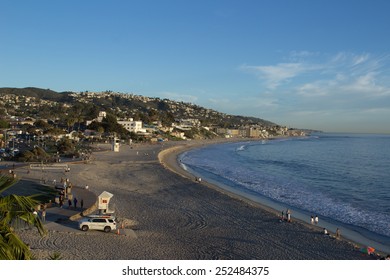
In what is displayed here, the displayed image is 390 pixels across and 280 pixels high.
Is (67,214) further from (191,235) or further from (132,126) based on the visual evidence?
(132,126)

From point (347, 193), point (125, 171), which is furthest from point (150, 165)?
point (347, 193)

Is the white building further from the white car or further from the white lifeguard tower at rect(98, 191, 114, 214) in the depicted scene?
the white car

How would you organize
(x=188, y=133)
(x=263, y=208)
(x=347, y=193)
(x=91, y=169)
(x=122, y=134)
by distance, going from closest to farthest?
(x=263, y=208) → (x=347, y=193) → (x=91, y=169) → (x=122, y=134) → (x=188, y=133)

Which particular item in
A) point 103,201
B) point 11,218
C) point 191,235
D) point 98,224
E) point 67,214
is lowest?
point 191,235

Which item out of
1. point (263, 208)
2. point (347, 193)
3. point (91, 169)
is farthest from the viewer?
point (91, 169)

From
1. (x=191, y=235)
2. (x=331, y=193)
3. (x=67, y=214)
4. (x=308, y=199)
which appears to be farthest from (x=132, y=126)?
(x=191, y=235)

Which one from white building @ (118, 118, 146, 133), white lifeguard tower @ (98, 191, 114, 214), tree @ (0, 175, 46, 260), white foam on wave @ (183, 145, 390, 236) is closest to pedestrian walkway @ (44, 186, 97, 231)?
white lifeguard tower @ (98, 191, 114, 214)

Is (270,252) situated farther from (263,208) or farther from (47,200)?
(47,200)
